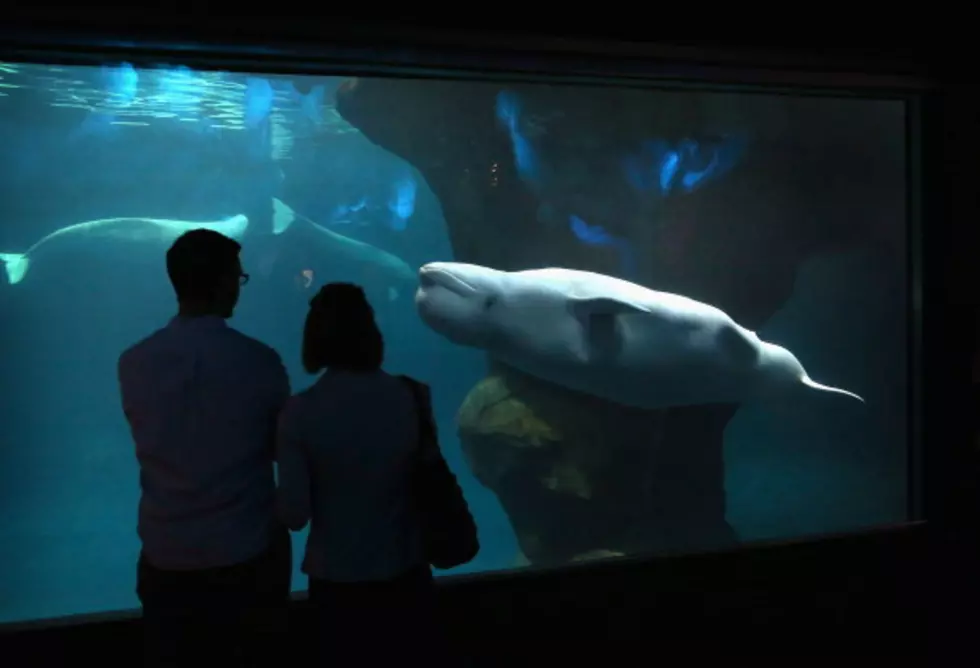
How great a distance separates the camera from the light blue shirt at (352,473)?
208 cm

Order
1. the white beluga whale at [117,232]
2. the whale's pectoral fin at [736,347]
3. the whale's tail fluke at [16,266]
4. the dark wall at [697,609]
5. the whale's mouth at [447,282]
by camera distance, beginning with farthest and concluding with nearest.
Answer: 1. the white beluga whale at [117,232]
2. the whale's tail fluke at [16,266]
3. the whale's pectoral fin at [736,347]
4. the whale's mouth at [447,282]
5. the dark wall at [697,609]

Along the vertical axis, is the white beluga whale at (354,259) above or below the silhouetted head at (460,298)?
above

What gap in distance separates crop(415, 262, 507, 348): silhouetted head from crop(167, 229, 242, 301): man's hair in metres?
2.48

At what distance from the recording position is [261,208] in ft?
36.5

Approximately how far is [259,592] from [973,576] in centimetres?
371

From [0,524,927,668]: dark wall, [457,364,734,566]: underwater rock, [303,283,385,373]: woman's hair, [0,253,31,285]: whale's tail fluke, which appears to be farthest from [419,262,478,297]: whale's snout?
[0,253,31,285]: whale's tail fluke

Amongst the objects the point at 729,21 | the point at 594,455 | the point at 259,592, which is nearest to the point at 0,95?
the point at 594,455

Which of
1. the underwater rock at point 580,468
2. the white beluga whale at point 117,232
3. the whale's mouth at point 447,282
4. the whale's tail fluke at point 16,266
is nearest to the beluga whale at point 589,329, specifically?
the whale's mouth at point 447,282

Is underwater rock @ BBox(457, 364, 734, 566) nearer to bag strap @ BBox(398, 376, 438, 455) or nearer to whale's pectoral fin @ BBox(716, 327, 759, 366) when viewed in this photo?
whale's pectoral fin @ BBox(716, 327, 759, 366)

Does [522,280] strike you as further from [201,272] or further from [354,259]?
[354,259]

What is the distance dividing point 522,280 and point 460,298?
363 millimetres

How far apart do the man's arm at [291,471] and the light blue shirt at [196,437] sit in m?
0.09

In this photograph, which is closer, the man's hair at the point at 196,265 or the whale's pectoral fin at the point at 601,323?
the man's hair at the point at 196,265

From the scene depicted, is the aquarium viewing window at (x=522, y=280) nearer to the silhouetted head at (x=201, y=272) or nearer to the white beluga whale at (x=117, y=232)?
the white beluga whale at (x=117, y=232)
